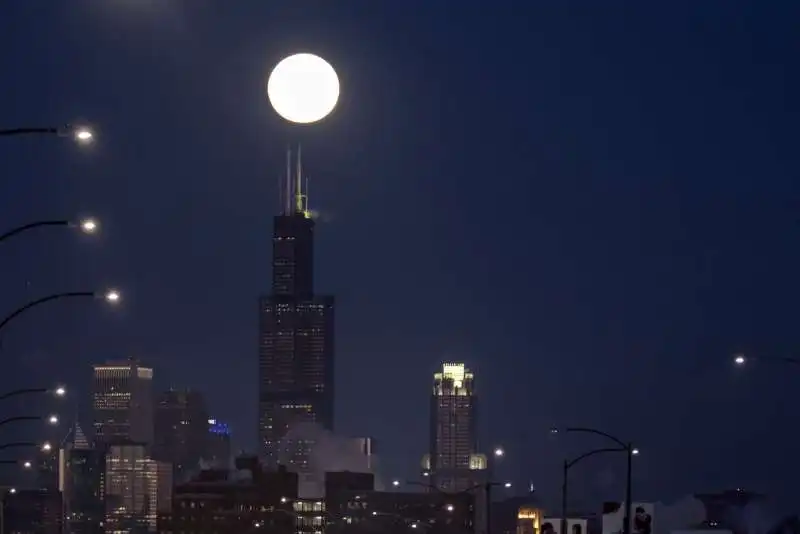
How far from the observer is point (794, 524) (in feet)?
267

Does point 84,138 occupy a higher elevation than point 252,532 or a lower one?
higher

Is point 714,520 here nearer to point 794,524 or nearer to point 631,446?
point 794,524

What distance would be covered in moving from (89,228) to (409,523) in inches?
6163

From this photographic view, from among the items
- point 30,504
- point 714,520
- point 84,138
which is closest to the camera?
point 84,138

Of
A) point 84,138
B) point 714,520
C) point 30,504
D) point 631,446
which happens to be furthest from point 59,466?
point 84,138

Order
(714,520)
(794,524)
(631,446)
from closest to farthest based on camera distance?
(631,446)
(794,524)
(714,520)

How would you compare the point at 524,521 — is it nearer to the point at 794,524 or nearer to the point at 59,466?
the point at 794,524

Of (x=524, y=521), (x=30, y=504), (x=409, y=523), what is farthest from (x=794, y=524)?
(x=30, y=504)

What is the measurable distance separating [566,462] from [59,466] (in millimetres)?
120598

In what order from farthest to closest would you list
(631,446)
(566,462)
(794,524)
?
(794,524) → (566,462) → (631,446)

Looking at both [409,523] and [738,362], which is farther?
[409,523]

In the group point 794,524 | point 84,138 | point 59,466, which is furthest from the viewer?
point 59,466

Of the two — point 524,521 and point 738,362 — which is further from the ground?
point 738,362

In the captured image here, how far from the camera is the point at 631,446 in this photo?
6166cm
